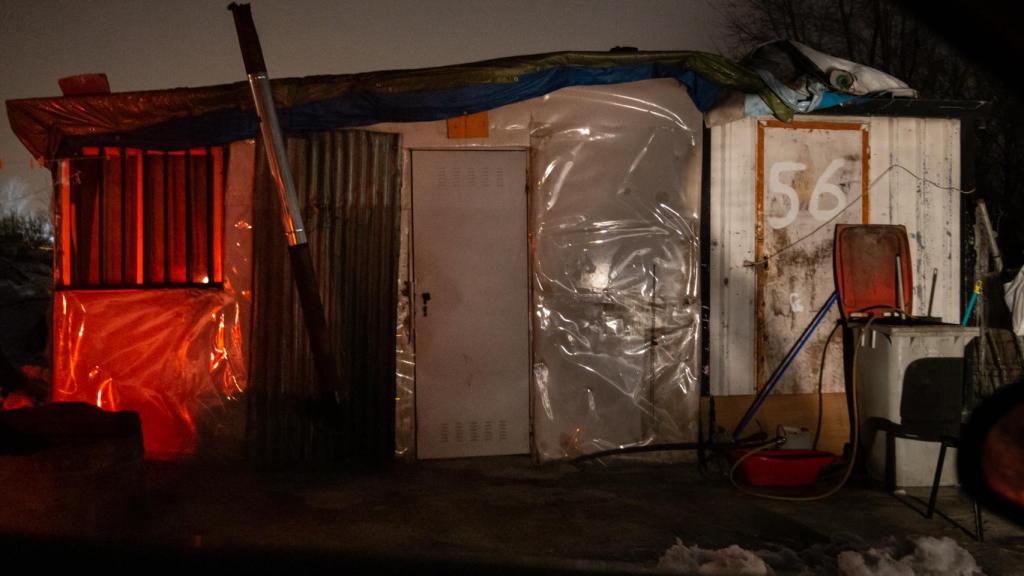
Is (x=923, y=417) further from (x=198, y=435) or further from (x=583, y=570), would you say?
(x=198, y=435)

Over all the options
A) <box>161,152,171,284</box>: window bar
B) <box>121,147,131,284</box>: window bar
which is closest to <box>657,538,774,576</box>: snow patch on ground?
<box>161,152,171,284</box>: window bar

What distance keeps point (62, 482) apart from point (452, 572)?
2326mm

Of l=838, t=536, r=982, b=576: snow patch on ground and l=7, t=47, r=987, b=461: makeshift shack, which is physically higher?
l=7, t=47, r=987, b=461: makeshift shack

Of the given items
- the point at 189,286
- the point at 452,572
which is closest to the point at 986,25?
the point at 452,572

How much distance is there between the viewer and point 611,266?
6.80m

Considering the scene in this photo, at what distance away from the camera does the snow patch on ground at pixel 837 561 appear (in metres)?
4.04

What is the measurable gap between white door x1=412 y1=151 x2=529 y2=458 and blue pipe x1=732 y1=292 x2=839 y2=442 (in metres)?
1.84

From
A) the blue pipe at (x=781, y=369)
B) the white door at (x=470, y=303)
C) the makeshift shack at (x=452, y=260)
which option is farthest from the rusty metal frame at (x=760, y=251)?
the white door at (x=470, y=303)

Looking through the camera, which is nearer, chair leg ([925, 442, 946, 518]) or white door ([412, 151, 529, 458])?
chair leg ([925, 442, 946, 518])

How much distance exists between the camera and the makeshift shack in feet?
21.6

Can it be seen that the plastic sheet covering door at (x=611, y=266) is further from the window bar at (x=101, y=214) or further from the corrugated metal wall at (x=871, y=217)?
the window bar at (x=101, y=214)

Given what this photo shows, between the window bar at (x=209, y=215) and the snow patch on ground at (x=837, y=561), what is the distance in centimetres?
455

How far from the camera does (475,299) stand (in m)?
6.76

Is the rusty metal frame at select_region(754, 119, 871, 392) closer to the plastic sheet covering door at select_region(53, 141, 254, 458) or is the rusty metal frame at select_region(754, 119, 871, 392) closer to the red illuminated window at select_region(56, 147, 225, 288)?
the plastic sheet covering door at select_region(53, 141, 254, 458)
